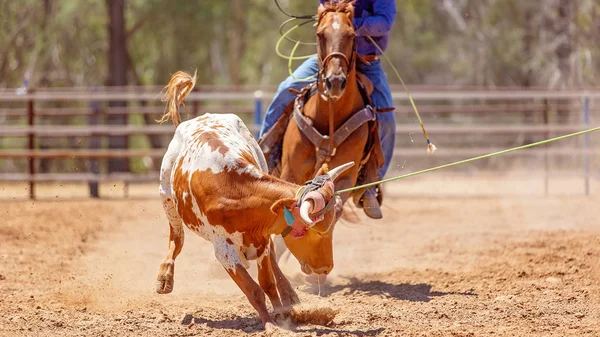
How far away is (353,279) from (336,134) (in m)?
1.27

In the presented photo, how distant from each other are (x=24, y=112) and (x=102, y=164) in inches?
229

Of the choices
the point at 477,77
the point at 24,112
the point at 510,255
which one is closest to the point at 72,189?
the point at 24,112

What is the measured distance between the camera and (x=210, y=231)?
488 centimetres

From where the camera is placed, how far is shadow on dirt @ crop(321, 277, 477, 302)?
231 inches

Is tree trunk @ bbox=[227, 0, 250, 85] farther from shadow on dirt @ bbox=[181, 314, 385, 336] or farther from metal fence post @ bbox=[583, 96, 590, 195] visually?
shadow on dirt @ bbox=[181, 314, 385, 336]

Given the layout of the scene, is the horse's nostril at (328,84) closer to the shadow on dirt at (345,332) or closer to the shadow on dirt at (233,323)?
the shadow on dirt at (233,323)

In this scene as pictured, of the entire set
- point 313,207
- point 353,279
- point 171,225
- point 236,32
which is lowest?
point 353,279

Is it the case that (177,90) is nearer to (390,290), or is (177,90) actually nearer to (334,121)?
(334,121)

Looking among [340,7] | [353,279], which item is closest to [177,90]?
[340,7]

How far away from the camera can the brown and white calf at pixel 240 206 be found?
4.55 m

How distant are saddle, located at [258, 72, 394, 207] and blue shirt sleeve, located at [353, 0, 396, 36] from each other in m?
0.34

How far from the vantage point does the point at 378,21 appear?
21.9 feet

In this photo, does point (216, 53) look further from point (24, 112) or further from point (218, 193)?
point (218, 193)

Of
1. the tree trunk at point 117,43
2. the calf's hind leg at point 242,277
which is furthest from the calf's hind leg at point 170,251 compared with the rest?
the tree trunk at point 117,43
